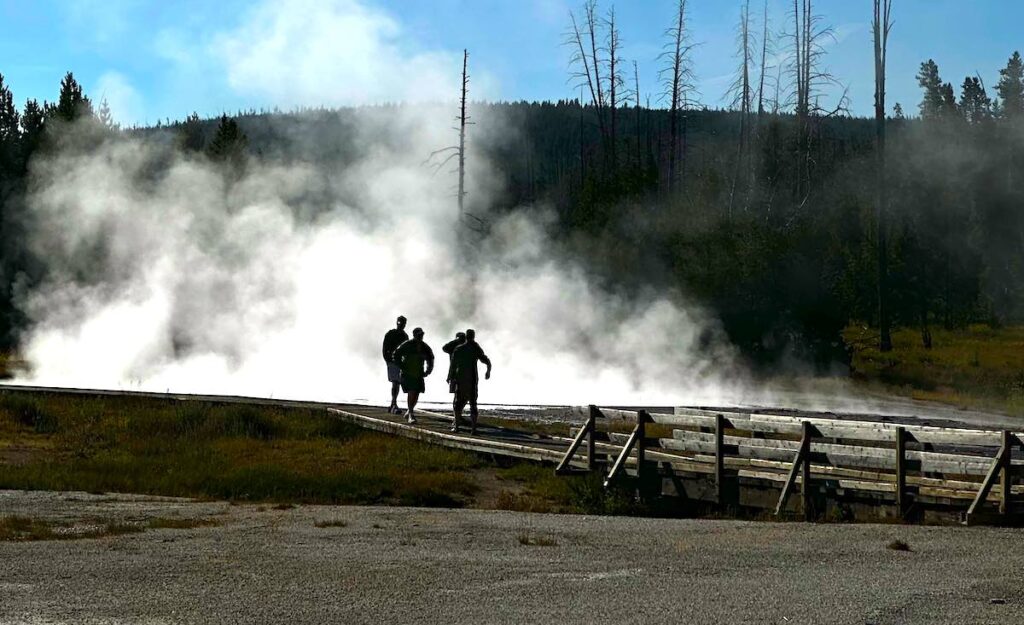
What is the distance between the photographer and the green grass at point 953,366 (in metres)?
35.3

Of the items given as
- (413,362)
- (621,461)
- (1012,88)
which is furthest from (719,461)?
(1012,88)

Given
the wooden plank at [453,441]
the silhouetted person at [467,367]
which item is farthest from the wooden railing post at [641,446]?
the silhouetted person at [467,367]

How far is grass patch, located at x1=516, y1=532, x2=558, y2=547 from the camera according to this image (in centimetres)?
1070

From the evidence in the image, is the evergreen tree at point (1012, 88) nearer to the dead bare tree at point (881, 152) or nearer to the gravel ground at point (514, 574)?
the dead bare tree at point (881, 152)

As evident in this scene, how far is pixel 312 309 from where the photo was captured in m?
34.6

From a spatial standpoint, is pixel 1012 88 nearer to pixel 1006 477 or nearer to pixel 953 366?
pixel 953 366

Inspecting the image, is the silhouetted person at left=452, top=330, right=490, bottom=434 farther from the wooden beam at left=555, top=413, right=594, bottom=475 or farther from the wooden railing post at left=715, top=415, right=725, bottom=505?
the wooden railing post at left=715, top=415, right=725, bottom=505

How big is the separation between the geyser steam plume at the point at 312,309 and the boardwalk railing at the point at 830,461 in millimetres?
15370

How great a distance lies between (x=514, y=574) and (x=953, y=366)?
38.5 m

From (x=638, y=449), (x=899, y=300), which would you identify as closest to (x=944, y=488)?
(x=638, y=449)

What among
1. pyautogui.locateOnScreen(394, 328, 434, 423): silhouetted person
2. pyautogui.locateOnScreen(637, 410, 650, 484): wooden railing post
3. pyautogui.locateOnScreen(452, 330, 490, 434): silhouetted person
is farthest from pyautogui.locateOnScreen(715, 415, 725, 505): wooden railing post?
pyautogui.locateOnScreen(394, 328, 434, 423): silhouetted person

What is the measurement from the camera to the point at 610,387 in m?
33.8

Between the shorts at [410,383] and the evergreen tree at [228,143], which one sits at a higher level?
the evergreen tree at [228,143]

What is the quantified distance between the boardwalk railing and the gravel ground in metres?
1.01
